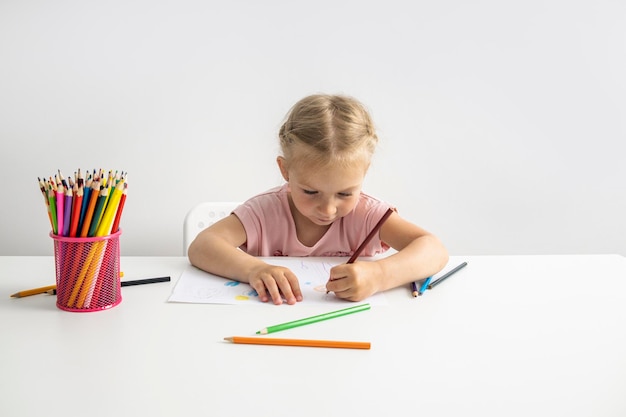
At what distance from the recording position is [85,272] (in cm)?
80

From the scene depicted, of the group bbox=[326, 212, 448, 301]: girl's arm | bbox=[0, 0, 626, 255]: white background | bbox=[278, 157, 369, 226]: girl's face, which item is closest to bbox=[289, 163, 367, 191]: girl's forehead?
bbox=[278, 157, 369, 226]: girl's face

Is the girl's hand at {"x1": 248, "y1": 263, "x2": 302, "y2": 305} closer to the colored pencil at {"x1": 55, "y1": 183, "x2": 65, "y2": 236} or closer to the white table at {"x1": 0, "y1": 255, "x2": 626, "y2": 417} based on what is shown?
the white table at {"x1": 0, "y1": 255, "x2": 626, "y2": 417}

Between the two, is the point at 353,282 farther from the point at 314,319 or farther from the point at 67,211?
the point at 67,211

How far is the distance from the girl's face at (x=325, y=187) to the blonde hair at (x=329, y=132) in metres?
0.02

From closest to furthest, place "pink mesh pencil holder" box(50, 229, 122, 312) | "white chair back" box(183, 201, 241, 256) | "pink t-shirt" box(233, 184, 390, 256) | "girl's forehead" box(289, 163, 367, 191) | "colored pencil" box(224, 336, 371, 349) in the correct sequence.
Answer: "colored pencil" box(224, 336, 371, 349) → "pink mesh pencil holder" box(50, 229, 122, 312) → "girl's forehead" box(289, 163, 367, 191) → "pink t-shirt" box(233, 184, 390, 256) → "white chair back" box(183, 201, 241, 256)

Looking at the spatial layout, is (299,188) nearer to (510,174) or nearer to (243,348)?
(243,348)

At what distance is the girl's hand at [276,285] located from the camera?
0.86 meters

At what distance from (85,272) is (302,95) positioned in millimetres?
1170

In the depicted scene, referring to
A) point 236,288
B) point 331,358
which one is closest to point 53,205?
point 236,288

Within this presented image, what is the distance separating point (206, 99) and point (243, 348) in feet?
4.16

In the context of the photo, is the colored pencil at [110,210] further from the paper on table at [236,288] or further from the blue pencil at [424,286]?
the blue pencil at [424,286]

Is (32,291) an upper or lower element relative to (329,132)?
lower

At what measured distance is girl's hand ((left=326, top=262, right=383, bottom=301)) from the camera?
857mm

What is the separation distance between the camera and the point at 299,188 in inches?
41.1
